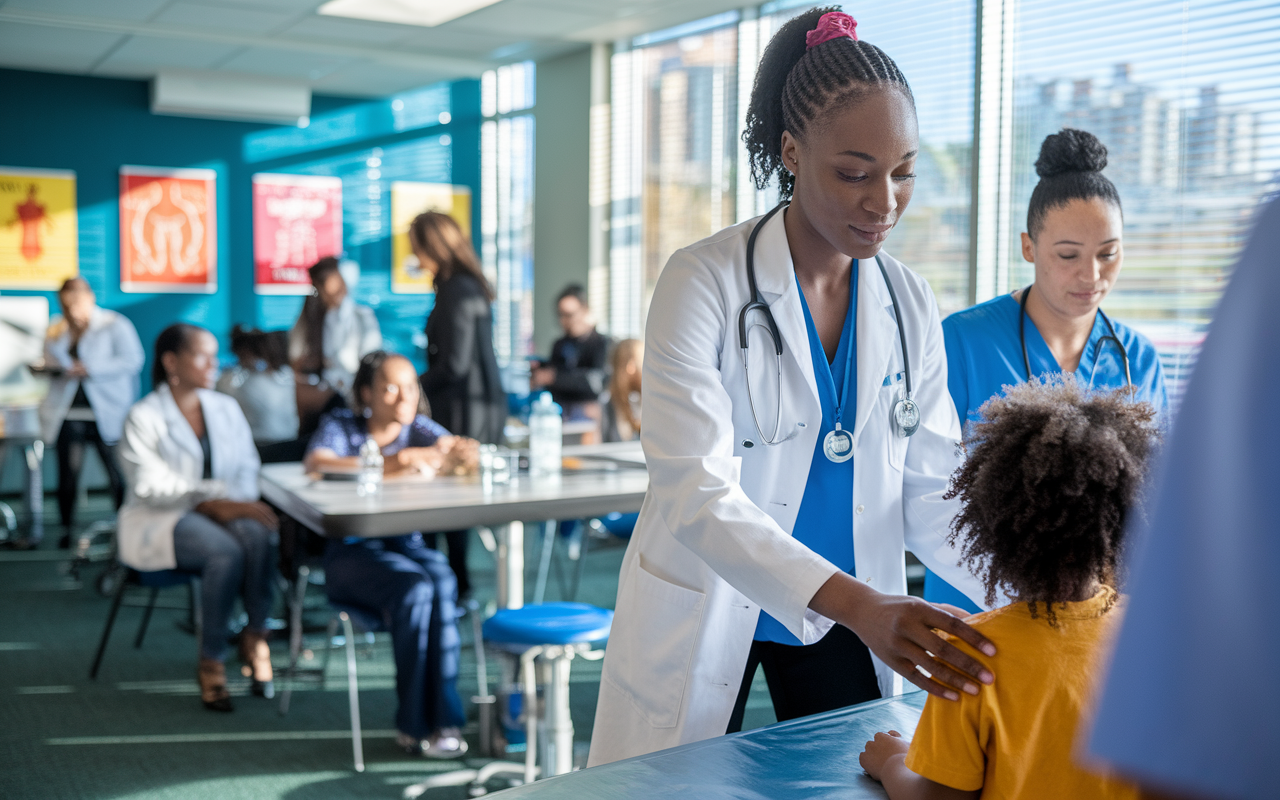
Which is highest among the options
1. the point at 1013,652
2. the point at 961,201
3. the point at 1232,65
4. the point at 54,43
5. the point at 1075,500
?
the point at 54,43

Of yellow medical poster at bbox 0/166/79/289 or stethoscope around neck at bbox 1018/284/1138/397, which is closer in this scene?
stethoscope around neck at bbox 1018/284/1138/397

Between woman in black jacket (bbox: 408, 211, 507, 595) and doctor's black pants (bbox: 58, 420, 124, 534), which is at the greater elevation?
woman in black jacket (bbox: 408, 211, 507, 595)

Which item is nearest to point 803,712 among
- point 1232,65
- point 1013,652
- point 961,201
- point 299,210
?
point 1013,652

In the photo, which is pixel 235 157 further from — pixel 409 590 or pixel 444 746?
pixel 444 746

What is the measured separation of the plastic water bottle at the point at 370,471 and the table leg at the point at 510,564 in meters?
0.44

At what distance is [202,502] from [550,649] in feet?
5.76

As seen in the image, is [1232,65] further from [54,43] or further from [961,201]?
[54,43]

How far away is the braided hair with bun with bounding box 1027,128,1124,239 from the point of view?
77.7 inches

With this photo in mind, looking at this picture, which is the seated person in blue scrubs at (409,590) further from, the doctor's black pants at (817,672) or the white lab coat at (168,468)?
the doctor's black pants at (817,672)

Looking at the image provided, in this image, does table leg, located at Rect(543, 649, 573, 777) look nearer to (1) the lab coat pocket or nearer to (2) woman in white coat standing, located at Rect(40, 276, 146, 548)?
(1) the lab coat pocket

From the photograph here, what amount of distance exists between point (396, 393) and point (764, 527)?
2.55 m

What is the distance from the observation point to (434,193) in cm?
951

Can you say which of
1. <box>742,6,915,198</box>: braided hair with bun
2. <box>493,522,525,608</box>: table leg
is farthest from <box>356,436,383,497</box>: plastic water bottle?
<box>742,6,915,198</box>: braided hair with bun

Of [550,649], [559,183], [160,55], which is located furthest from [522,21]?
Result: [550,649]
